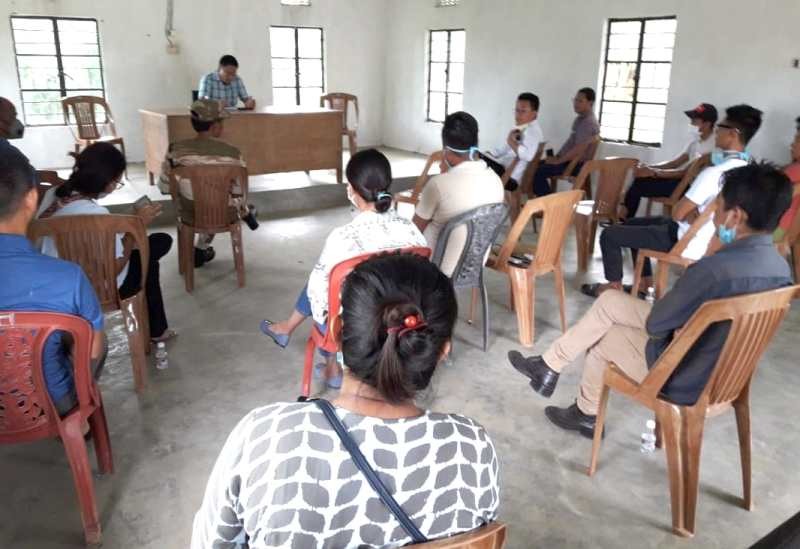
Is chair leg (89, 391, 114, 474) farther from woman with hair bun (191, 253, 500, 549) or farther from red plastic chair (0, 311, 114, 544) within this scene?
woman with hair bun (191, 253, 500, 549)

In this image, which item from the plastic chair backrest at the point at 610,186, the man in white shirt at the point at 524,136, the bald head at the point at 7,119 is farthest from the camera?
the man in white shirt at the point at 524,136

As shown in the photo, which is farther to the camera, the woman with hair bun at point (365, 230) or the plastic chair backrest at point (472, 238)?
the plastic chair backrest at point (472, 238)

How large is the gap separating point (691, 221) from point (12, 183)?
120 inches

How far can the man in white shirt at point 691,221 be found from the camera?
10.6 feet

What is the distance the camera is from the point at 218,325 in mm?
3363

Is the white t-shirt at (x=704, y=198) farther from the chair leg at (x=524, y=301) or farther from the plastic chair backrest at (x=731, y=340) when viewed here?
the plastic chair backrest at (x=731, y=340)

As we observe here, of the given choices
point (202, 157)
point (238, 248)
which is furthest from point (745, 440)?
point (202, 157)

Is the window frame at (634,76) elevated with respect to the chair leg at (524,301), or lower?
elevated

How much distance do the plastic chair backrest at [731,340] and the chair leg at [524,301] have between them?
1265 mm

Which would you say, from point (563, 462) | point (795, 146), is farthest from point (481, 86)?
point (563, 462)

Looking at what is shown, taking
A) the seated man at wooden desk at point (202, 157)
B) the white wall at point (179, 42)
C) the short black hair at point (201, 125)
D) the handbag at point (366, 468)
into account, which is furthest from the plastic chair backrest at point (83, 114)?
the handbag at point (366, 468)

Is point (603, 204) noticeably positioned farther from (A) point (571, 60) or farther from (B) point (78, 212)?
(B) point (78, 212)

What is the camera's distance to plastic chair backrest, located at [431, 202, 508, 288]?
2867 mm

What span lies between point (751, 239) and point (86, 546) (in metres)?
2.09
